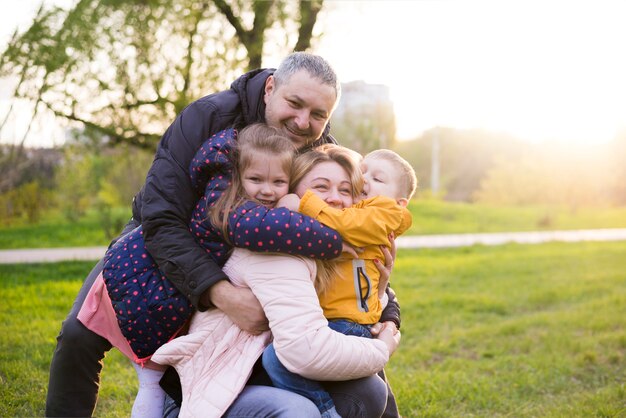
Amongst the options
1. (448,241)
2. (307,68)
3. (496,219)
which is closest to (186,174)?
(307,68)

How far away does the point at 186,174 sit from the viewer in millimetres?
2473

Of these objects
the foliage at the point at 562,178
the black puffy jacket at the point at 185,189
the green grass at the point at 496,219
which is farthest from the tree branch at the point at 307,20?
the foliage at the point at 562,178

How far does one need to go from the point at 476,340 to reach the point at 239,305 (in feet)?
13.0

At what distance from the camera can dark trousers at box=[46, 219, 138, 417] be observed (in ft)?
8.49

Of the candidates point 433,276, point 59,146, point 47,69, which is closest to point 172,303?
point 433,276

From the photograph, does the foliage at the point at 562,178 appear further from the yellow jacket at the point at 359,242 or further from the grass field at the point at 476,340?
the yellow jacket at the point at 359,242

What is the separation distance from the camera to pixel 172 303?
2.33 metres

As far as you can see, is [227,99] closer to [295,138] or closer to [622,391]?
[295,138]

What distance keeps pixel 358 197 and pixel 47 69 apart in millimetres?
8552

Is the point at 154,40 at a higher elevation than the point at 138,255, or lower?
higher

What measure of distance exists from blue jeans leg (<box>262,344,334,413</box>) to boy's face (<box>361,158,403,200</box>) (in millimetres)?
750

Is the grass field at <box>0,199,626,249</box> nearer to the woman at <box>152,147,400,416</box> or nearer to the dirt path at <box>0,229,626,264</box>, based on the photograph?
the dirt path at <box>0,229,626,264</box>

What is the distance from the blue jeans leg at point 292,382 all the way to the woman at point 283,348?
0.06 meters

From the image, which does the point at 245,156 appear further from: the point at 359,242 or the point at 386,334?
the point at 386,334
